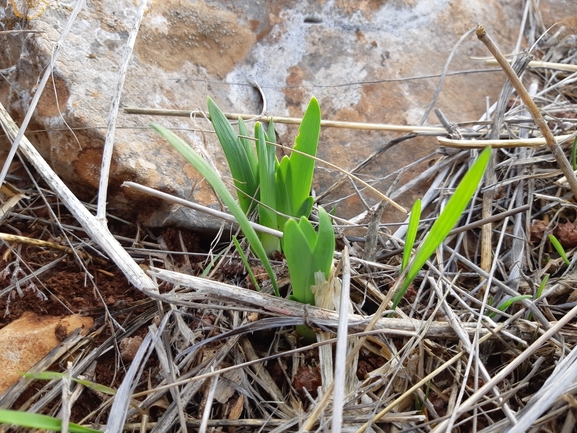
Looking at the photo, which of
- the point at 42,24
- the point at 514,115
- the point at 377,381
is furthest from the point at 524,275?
the point at 42,24

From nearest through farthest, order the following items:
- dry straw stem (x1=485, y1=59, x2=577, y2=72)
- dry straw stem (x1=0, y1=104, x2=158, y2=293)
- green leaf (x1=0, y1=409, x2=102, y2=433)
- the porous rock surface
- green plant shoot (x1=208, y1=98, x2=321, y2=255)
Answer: green leaf (x1=0, y1=409, x2=102, y2=433) < dry straw stem (x1=0, y1=104, x2=158, y2=293) < green plant shoot (x1=208, y1=98, x2=321, y2=255) < the porous rock surface < dry straw stem (x1=485, y1=59, x2=577, y2=72)

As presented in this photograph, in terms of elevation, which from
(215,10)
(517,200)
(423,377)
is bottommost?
(423,377)

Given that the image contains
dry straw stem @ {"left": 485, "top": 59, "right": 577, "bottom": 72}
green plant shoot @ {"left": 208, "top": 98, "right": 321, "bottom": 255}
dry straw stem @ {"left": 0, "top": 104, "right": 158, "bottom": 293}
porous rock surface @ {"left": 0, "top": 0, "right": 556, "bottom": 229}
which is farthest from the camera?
dry straw stem @ {"left": 485, "top": 59, "right": 577, "bottom": 72}

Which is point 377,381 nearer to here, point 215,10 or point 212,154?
point 212,154

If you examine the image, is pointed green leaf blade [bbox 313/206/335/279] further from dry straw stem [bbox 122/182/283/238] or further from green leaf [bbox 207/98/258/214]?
green leaf [bbox 207/98/258/214]

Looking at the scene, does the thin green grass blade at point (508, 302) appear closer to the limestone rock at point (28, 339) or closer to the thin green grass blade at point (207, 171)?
the thin green grass blade at point (207, 171)

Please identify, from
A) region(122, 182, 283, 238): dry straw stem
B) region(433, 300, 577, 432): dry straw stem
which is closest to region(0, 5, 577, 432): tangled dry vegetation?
region(433, 300, 577, 432): dry straw stem

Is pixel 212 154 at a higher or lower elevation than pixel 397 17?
lower
